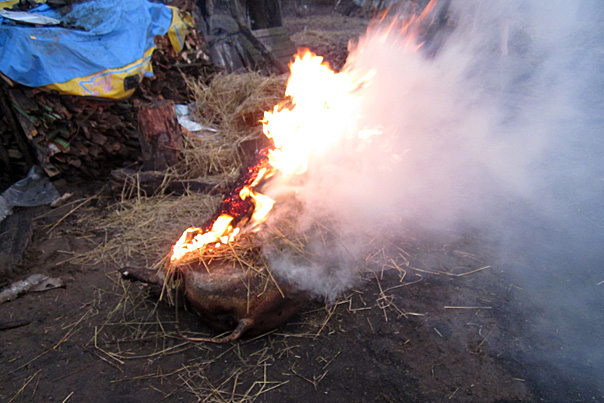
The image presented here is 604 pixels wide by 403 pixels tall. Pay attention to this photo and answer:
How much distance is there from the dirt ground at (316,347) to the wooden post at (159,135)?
2573 mm

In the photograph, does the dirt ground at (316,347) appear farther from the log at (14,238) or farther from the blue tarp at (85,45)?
the blue tarp at (85,45)

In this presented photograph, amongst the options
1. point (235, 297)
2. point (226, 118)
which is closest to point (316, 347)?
point (235, 297)

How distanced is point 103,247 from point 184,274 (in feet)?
7.42

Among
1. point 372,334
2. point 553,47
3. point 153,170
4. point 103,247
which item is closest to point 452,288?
point 372,334

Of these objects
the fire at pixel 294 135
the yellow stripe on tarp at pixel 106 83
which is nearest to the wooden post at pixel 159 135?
the yellow stripe on tarp at pixel 106 83

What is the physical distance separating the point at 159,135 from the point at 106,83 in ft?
4.11

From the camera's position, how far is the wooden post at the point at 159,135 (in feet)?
18.4

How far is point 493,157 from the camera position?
18.1 ft

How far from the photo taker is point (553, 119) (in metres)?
5.93

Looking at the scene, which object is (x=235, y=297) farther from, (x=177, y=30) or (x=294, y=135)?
(x=177, y=30)

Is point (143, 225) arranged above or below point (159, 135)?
below

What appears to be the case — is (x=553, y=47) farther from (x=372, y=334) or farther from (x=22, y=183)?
(x=22, y=183)

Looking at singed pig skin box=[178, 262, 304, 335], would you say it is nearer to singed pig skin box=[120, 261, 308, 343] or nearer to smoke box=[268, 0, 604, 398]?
singed pig skin box=[120, 261, 308, 343]

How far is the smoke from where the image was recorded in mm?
3262
